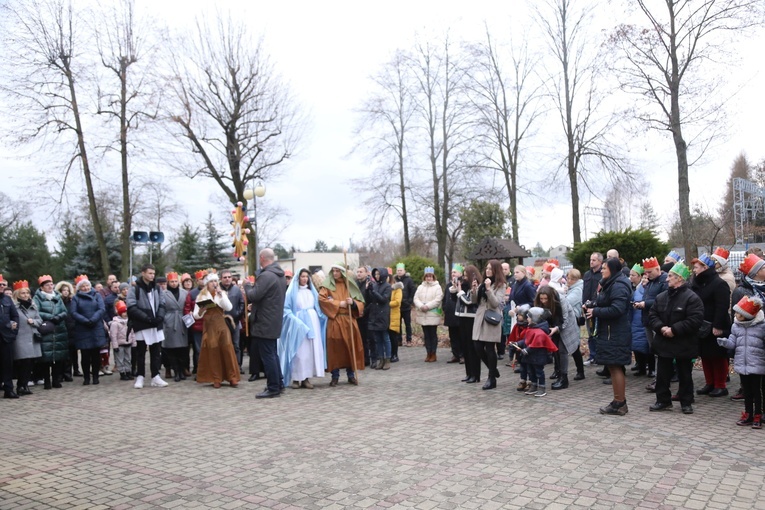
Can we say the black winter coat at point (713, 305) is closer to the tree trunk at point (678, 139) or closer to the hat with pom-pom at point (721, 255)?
the hat with pom-pom at point (721, 255)

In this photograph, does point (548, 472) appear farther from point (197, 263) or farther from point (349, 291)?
point (197, 263)

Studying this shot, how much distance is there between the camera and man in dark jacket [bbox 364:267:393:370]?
11.8m

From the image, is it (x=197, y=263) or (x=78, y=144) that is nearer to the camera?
(x=78, y=144)

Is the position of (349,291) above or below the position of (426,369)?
above

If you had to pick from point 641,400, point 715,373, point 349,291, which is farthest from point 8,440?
point 715,373

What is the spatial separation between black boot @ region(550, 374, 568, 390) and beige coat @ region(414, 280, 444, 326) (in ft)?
13.4

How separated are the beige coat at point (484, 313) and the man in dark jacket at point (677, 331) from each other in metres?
2.25

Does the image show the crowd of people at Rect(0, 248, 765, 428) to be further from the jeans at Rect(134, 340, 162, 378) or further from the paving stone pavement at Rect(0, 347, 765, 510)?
the paving stone pavement at Rect(0, 347, 765, 510)

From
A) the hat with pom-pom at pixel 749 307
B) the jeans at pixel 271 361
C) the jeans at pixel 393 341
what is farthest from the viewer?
the jeans at pixel 393 341

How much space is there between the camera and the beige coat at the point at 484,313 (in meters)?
9.00

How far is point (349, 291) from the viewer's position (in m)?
10.3

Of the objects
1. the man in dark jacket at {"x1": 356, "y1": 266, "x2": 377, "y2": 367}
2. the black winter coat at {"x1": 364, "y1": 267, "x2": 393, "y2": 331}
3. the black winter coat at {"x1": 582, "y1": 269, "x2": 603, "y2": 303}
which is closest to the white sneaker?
the man in dark jacket at {"x1": 356, "y1": 266, "x2": 377, "y2": 367}

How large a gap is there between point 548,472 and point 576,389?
4.20 m

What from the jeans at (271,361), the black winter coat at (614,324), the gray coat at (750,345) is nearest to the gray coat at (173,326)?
the jeans at (271,361)
